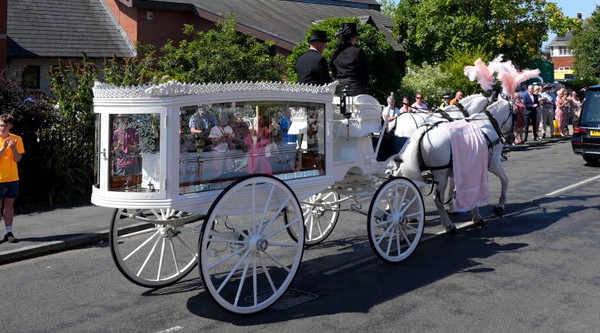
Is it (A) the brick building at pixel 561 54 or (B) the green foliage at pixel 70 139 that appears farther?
(A) the brick building at pixel 561 54

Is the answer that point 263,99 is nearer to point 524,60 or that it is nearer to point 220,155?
point 220,155

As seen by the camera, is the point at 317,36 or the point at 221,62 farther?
the point at 221,62

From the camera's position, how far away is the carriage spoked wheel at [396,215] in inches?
312

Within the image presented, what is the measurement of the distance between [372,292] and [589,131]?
486 inches

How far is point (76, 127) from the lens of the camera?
1337 centimetres

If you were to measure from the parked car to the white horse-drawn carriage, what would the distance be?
1089 cm

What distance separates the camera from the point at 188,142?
648 centimetres

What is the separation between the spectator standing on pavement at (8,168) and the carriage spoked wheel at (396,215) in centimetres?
514

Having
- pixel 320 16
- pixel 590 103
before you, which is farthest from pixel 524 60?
pixel 590 103

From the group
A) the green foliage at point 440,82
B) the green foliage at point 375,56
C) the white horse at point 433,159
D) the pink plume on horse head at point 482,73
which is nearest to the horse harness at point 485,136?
the white horse at point 433,159

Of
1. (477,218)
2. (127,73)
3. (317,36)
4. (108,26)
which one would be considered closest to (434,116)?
(477,218)

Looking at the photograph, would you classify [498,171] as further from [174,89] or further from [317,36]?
[174,89]

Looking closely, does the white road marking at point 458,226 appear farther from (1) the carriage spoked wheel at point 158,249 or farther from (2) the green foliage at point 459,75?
(2) the green foliage at point 459,75

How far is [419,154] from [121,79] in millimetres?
7275
